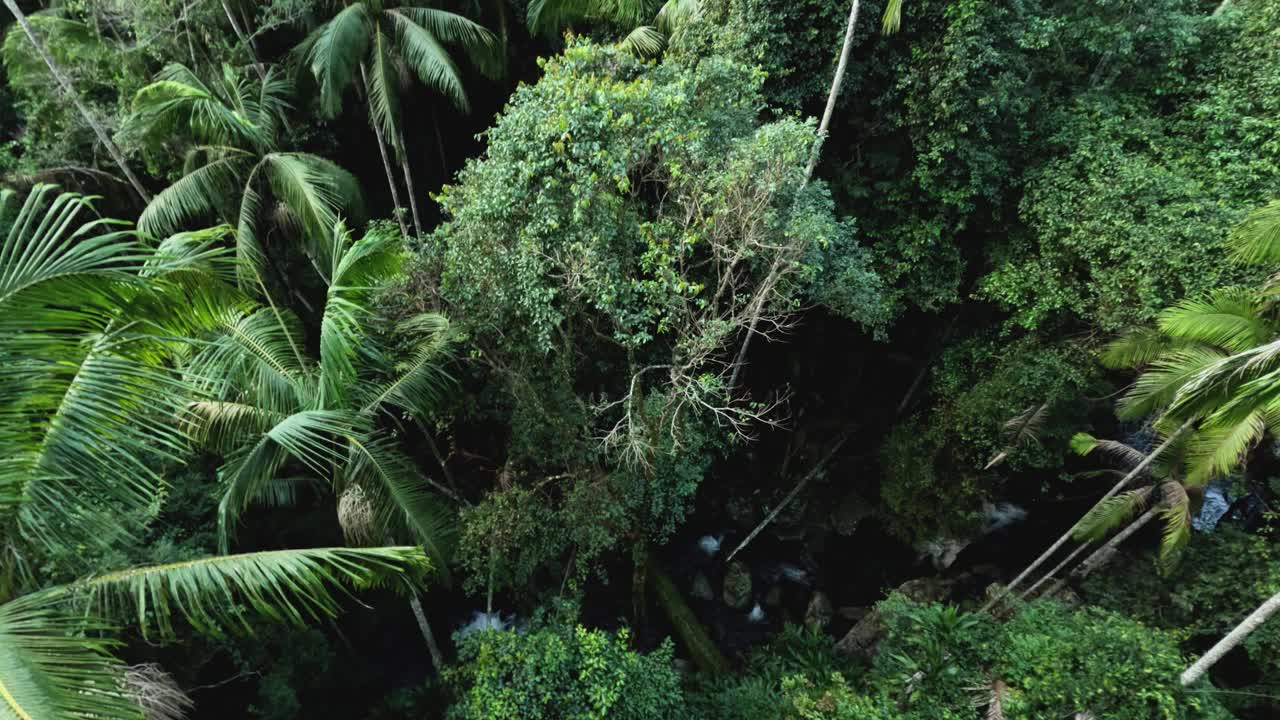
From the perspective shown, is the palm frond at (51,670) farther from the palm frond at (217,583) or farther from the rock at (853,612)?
the rock at (853,612)

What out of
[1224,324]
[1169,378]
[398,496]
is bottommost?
[398,496]

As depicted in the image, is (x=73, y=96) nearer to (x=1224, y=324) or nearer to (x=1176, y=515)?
(x=1224, y=324)

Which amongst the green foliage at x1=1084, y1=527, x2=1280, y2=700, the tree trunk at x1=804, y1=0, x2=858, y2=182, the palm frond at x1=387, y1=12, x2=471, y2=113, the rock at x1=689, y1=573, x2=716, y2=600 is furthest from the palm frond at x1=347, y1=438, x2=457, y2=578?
the green foliage at x1=1084, y1=527, x2=1280, y2=700

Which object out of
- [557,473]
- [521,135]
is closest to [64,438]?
[521,135]

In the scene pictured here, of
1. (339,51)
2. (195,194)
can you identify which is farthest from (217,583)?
(339,51)

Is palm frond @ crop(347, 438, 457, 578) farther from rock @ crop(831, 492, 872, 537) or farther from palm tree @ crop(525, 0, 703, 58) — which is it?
rock @ crop(831, 492, 872, 537)

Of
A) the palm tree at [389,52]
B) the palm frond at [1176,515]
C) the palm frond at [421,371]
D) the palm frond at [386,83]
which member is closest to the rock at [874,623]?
the palm frond at [1176,515]
